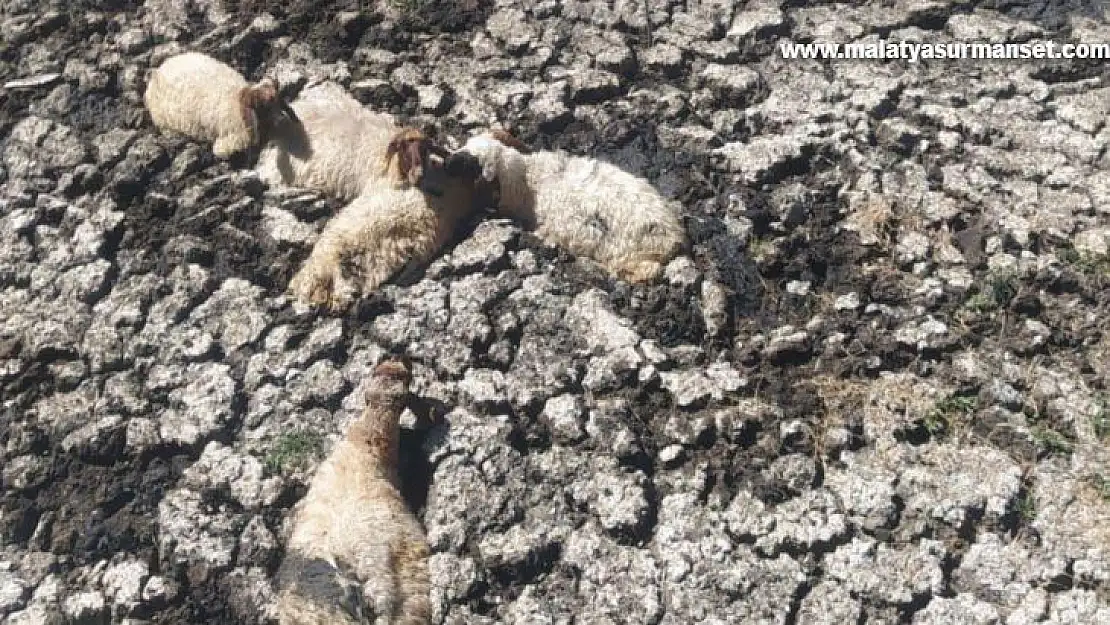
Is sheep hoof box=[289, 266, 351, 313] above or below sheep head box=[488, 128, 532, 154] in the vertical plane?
below

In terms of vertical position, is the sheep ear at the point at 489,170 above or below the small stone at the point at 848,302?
above

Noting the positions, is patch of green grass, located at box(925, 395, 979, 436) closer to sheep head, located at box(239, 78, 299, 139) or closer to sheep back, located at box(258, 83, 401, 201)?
sheep back, located at box(258, 83, 401, 201)

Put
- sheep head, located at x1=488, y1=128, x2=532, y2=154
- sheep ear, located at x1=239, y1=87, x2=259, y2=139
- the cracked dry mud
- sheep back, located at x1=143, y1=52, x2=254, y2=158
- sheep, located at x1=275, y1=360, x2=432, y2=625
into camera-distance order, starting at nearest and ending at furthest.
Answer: sheep, located at x1=275, y1=360, x2=432, y2=625, the cracked dry mud, sheep head, located at x1=488, y1=128, x2=532, y2=154, sheep ear, located at x1=239, y1=87, x2=259, y2=139, sheep back, located at x1=143, y1=52, x2=254, y2=158

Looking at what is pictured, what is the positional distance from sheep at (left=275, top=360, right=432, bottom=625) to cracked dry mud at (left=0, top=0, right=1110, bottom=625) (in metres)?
0.11

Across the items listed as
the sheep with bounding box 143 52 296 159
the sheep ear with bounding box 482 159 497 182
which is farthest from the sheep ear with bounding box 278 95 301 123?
the sheep ear with bounding box 482 159 497 182

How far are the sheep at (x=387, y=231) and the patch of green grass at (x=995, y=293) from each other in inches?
93.1

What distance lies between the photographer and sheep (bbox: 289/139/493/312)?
18.9ft

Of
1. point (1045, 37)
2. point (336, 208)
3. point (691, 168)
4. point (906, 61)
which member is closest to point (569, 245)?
point (691, 168)

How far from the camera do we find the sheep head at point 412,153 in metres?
5.96

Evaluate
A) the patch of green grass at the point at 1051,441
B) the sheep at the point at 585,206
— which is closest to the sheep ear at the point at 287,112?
the sheep at the point at 585,206

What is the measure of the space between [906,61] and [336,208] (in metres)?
3.17

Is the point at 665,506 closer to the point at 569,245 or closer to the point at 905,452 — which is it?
the point at 905,452

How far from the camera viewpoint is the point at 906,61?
6551 mm

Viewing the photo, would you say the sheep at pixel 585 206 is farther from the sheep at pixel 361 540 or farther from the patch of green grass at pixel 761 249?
the sheep at pixel 361 540
